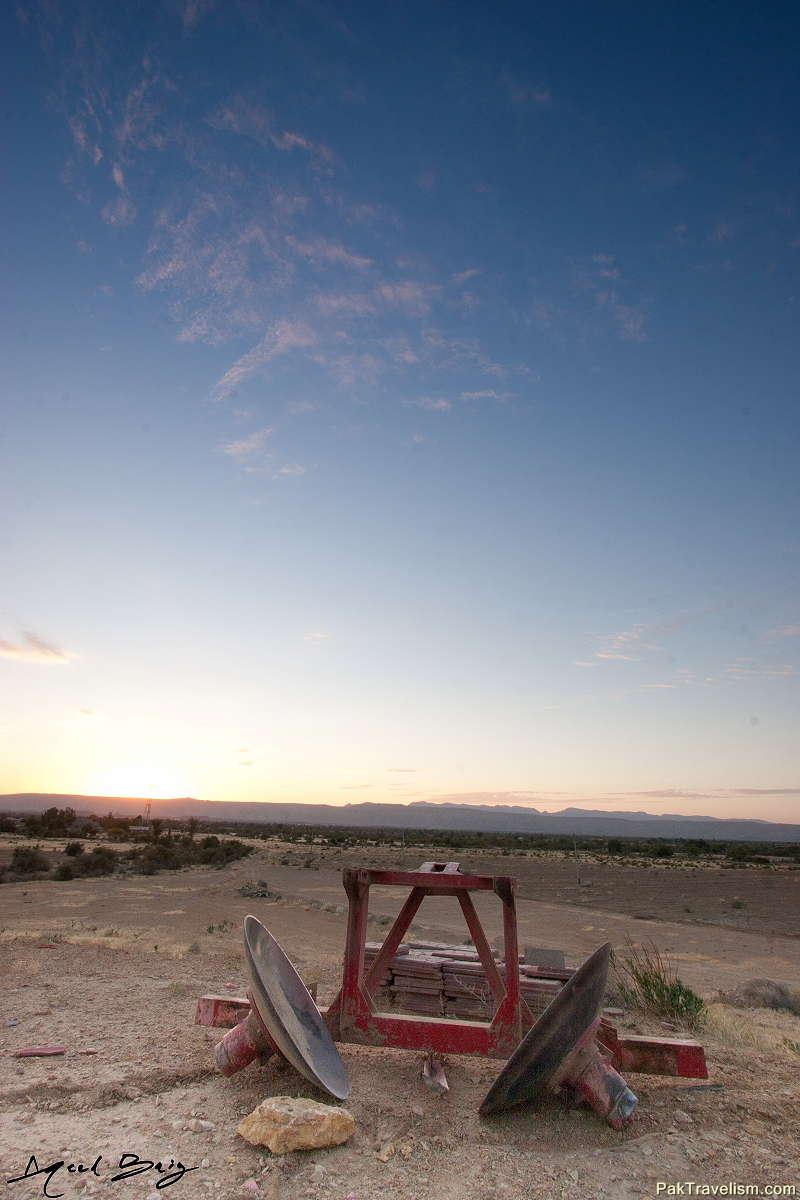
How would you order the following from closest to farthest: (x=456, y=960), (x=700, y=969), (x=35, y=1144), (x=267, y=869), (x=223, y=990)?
1. (x=35, y=1144)
2. (x=456, y=960)
3. (x=223, y=990)
4. (x=700, y=969)
5. (x=267, y=869)

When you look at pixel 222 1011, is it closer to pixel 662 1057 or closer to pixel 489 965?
pixel 489 965

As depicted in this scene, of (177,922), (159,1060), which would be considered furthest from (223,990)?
(177,922)

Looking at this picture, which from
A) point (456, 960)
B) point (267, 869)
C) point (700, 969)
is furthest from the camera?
point (267, 869)

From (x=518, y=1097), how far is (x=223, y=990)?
5.51 metres

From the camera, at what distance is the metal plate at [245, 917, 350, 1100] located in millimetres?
4996

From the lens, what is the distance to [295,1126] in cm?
467

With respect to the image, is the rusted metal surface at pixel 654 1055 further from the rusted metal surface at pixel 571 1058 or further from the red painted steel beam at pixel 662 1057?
the rusted metal surface at pixel 571 1058

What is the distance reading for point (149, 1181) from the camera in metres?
4.25

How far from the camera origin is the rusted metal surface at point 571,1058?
4.81 m

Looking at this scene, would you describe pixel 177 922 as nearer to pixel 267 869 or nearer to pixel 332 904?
pixel 332 904
